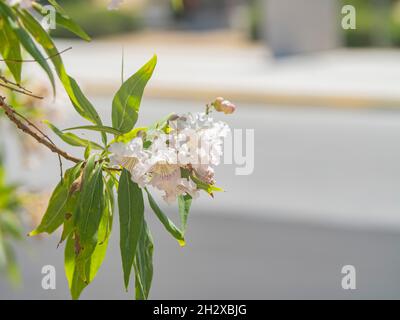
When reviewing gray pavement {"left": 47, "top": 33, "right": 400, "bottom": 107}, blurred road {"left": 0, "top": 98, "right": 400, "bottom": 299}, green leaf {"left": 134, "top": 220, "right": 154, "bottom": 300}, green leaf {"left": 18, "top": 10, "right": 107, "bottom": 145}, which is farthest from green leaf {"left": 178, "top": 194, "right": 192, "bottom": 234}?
gray pavement {"left": 47, "top": 33, "right": 400, "bottom": 107}

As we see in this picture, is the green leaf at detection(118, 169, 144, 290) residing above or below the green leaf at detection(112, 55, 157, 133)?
below

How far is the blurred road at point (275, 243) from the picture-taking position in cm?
284

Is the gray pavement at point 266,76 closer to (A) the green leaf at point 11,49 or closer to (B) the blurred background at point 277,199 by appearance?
(B) the blurred background at point 277,199

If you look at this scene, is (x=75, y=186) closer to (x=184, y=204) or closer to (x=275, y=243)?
(x=184, y=204)

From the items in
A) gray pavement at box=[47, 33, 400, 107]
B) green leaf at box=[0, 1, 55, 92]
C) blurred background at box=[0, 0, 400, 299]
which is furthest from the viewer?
gray pavement at box=[47, 33, 400, 107]

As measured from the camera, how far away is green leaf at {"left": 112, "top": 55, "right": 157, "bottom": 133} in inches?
35.5

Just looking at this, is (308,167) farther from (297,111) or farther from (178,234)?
(178,234)

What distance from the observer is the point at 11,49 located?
0.89 meters

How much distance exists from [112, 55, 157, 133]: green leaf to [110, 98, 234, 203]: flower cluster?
0.03m

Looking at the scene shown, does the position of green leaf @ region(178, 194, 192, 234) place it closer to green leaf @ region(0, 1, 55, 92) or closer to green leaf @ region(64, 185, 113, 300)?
green leaf @ region(64, 185, 113, 300)

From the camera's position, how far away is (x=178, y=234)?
94 centimetres

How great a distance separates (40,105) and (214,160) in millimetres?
1057
